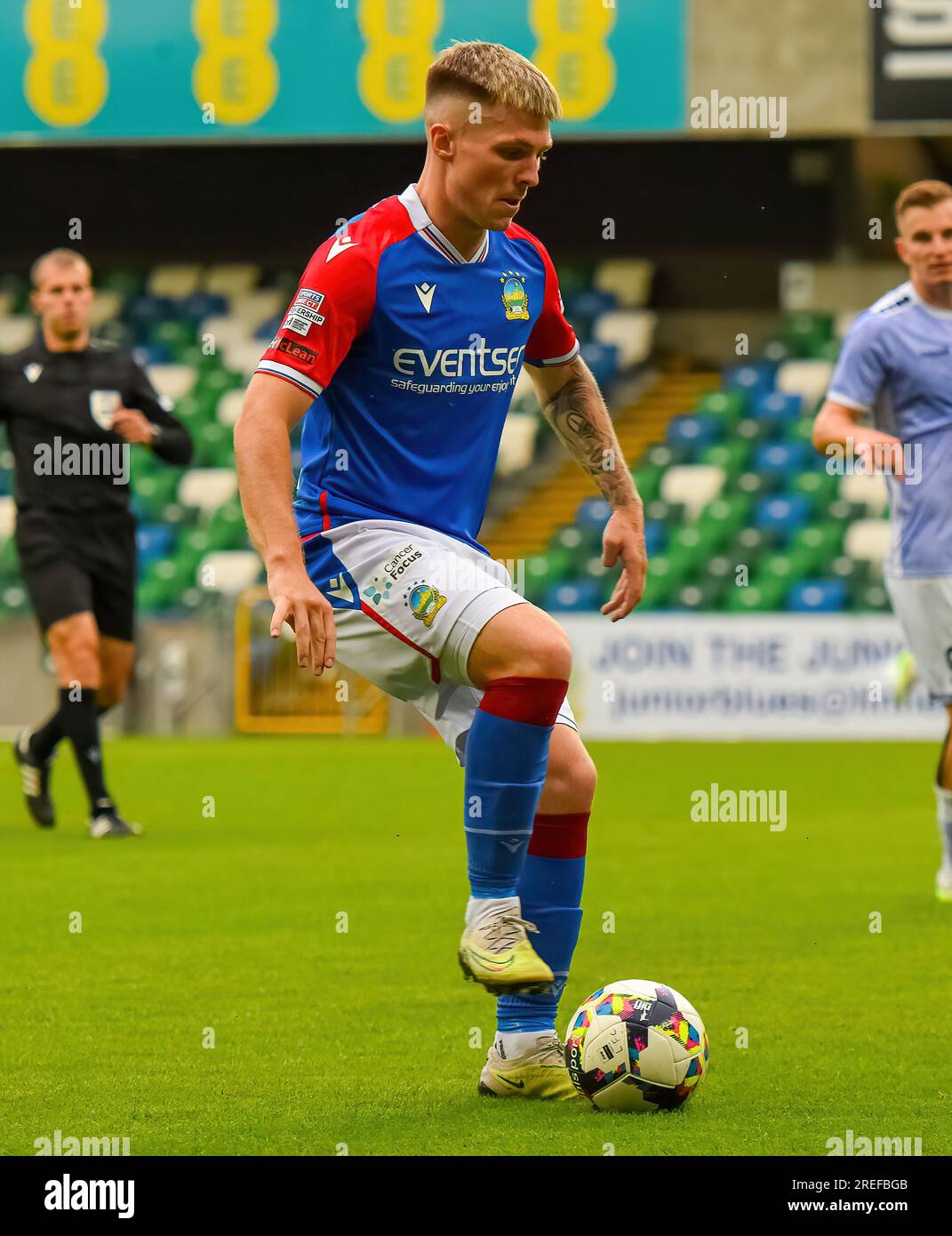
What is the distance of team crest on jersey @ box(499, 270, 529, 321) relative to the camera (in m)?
4.35

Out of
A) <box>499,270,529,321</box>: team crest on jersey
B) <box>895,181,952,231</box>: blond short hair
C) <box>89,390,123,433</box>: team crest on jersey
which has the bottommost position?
<box>499,270,529,321</box>: team crest on jersey

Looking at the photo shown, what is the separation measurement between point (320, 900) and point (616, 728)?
8.83m

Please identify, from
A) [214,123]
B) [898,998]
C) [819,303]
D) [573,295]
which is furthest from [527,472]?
[898,998]

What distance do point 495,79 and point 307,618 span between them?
3.78 ft

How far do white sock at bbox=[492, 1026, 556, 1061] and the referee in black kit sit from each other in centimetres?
514

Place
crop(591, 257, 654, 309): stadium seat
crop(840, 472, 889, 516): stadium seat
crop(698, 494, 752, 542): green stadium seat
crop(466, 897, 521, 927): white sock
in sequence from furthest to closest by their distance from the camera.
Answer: crop(591, 257, 654, 309): stadium seat, crop(840, 472, 889, 516): stadium seat, crop(698, 494, 752, 542): green stadium seat, crop(466, 897, 521, 927): white sock

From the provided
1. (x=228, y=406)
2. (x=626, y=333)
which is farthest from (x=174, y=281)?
(x=626, y=333)

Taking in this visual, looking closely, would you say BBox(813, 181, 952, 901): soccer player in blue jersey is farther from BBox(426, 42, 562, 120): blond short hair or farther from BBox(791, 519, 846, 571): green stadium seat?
BBox(791, 519, 846, 571): green stadium seat

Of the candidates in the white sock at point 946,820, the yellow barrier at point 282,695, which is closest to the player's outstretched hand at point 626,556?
the white sock at point 946,820

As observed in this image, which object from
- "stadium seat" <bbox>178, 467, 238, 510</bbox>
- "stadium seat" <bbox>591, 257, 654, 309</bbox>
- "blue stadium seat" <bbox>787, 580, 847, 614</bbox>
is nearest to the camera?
"blue stadium seat" <bbox>787, 580, 847, 614</bbox>

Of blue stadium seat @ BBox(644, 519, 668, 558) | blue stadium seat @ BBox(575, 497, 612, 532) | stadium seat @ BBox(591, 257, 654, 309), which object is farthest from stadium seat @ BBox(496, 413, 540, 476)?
stadium seat @ BBox(591, 257, 654, 309)

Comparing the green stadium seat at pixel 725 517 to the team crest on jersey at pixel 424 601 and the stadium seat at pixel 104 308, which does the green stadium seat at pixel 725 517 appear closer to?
the stadium seat at pixel 104 308

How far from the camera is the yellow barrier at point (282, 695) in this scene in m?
17.0

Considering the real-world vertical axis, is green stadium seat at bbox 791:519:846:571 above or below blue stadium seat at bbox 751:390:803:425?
below
